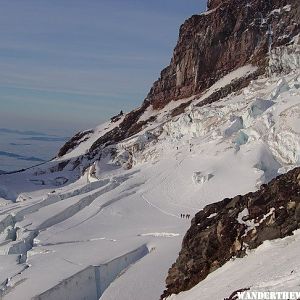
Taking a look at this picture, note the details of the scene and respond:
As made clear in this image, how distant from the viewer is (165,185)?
142ft

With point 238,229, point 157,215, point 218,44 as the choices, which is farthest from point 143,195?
point 218,44

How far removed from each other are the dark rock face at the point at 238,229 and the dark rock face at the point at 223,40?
209 feet

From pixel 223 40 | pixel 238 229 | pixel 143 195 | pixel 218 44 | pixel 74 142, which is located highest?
pixel 223 40

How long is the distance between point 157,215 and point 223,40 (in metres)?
57.3

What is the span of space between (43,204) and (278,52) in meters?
40.1

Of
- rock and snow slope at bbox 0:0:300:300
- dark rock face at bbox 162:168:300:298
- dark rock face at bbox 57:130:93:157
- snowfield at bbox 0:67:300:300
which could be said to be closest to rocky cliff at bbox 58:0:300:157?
dark rock face at bbox 57:130:93:157

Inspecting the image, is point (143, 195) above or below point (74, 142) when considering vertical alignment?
below

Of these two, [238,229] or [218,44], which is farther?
[218,44]

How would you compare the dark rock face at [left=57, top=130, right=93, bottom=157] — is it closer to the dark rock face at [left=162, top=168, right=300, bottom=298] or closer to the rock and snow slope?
the rock and snow slope

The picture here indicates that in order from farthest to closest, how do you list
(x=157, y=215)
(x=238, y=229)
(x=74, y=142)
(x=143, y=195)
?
(x=74, y=142) < (x=143, y=195) < (x=157, y=215) < (x=238, y=229)

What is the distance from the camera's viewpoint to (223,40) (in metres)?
88.9

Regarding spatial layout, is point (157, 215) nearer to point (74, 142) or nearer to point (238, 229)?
point (238, 229)

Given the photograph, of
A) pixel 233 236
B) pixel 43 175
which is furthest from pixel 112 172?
pixel 233 236

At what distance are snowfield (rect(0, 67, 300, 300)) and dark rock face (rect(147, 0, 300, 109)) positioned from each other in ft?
84.2
